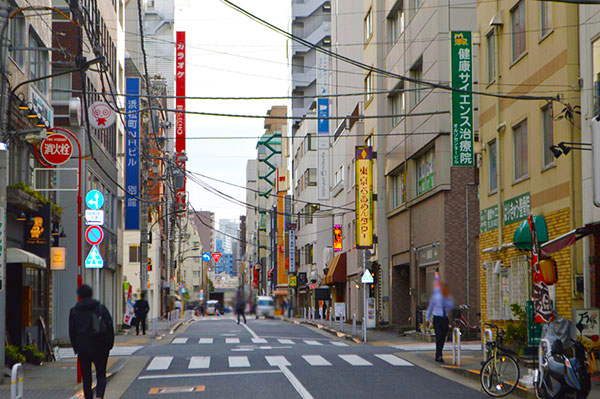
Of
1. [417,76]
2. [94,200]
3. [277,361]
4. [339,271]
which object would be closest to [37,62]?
[94,200]

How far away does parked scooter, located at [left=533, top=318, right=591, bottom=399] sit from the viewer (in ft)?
43.1

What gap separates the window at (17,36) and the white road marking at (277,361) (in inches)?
384

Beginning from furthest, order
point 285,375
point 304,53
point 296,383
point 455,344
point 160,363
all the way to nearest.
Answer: point 304,53, point 160,363, point 455,344, point 285,375, point 296,383

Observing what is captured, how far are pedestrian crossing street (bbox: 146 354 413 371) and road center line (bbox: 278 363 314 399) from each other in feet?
4.09

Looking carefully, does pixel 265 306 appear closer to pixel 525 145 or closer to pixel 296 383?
pixel 296 383

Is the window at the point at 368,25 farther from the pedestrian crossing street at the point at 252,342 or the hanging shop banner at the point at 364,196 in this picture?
the pedestrian crossing street at the point at 252,342

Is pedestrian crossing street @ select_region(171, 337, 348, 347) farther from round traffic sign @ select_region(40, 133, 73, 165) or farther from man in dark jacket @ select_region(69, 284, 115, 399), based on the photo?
man in dark jacket @ select_region(69, 284, 115, 399)

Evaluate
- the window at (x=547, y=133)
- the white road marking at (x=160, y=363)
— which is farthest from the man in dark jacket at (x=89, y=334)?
the window at (x=547, y=133)

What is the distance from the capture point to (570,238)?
17094 millimetres

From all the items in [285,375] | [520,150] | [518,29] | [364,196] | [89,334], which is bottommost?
[285,375]

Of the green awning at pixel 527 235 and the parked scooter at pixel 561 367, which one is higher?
the green awning at pixel 527 235

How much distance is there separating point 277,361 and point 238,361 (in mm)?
1007

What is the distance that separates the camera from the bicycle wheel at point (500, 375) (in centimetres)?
1507

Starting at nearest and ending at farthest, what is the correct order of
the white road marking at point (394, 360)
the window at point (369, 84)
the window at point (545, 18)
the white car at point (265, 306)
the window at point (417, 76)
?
1. the white car at point (265, 306)
2. the window at point (545, 18)
3. the white road marking at point (394, 360)
4. the window at point (417, 76)
5. the window at point (369, 84)
